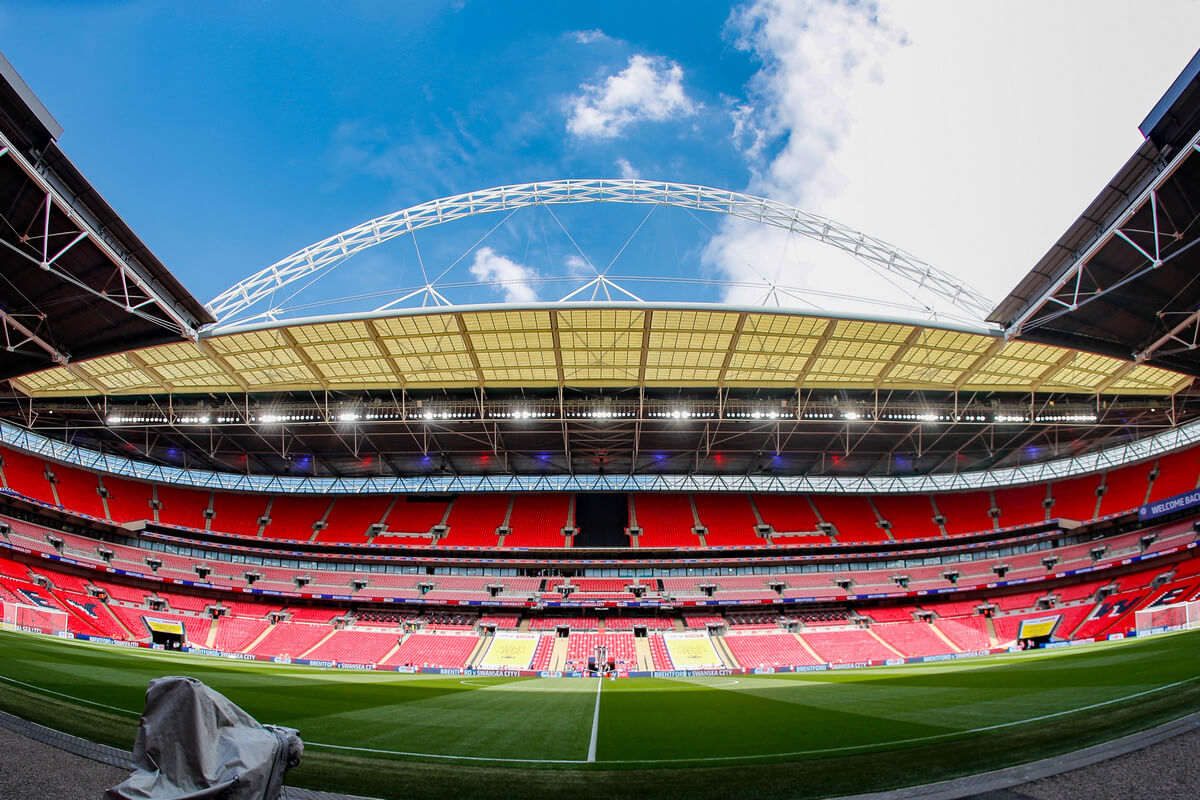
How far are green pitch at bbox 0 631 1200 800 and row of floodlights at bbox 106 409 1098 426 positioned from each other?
17.7 metres

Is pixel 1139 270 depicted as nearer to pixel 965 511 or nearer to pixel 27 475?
pixel 965 511

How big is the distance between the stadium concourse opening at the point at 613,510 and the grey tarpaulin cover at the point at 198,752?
2.45m

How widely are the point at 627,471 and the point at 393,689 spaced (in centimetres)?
2928

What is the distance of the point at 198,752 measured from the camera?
2.42 m

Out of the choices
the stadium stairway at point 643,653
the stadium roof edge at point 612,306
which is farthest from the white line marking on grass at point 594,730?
the stadium stairway at point 643,653

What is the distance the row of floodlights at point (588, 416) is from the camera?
29891 millimetres

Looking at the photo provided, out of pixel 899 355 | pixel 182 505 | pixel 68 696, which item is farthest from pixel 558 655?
pixel 182 505

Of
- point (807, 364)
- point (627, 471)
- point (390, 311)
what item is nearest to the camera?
point (390, 311)

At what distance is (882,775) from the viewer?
4.52 m

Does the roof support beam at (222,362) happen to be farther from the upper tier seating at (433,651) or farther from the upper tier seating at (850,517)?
the upper tier seating at (850,517)

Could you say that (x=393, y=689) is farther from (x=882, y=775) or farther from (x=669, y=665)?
(x=669, y=665)

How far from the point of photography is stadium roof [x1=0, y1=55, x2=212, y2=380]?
15.2m

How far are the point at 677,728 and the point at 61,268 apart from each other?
24.9m

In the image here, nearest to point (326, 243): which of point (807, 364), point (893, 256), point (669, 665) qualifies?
point (807, 364)
